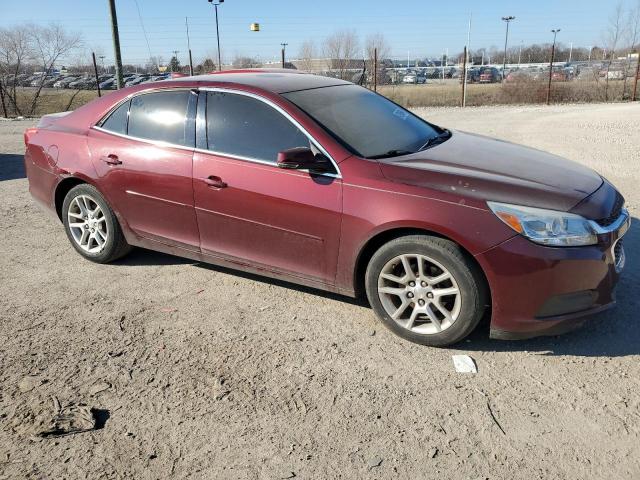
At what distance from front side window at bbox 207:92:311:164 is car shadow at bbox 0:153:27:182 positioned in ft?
20.1

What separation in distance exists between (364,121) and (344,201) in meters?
0.96

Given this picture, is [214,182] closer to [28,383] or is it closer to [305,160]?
[305,160]

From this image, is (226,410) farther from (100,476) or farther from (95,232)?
(95,232)

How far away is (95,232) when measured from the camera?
16.3 ft

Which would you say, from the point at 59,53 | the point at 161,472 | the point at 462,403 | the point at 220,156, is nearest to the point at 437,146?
the point at 220,156

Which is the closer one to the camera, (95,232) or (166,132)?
(166,132)

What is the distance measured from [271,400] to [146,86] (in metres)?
3.00

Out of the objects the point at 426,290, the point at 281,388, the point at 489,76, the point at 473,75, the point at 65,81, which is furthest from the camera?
the point at 473,75

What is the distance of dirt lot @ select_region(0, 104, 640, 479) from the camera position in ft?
8.44

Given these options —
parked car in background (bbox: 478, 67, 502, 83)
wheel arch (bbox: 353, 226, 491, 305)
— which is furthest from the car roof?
parked car in background (bbox: 478, 67, 502, 83)

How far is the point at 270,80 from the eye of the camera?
443 centimetres

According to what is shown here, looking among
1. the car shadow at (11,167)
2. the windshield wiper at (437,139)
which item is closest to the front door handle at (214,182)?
the windshield wiper at (437,139)

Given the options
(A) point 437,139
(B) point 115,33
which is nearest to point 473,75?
(B) point 115,33

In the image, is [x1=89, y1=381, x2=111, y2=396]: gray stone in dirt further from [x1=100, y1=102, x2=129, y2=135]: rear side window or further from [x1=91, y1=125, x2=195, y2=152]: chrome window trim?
[x1=100, y1=102, x2=129, y2=135]: rear side window
